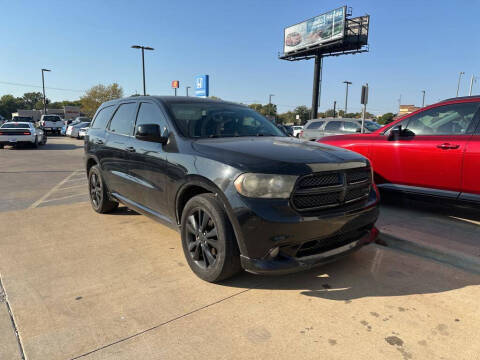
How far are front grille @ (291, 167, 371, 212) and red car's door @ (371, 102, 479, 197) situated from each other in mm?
2181

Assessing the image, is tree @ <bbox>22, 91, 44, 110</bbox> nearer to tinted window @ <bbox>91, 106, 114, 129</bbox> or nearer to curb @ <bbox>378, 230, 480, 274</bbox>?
tinted window @ <bbox>91, 106, 114, 129</bbox>

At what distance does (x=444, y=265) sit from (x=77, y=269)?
3.58 m

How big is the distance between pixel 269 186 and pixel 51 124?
3332 cm

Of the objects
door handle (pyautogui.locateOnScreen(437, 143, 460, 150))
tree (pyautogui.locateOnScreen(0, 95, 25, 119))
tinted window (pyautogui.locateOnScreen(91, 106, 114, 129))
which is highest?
tree (pyautogui.locateOnScreen(0, 95, 25, 119))

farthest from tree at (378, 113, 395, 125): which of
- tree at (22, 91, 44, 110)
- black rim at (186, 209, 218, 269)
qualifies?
tree at (22, 91, 44, 110)

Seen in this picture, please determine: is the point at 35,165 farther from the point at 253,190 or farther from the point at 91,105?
the point at 91,105

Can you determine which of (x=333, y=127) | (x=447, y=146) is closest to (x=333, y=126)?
(x=333, y=127)

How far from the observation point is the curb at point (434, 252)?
328cm

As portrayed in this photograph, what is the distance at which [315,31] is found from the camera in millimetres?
38531

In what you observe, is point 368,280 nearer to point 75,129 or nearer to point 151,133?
point 151,133

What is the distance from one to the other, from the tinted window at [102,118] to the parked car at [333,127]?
845cm

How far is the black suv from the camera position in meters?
2.53

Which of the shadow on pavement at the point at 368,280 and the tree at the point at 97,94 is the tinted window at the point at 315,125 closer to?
the shadow on pavement at the point at 368,280

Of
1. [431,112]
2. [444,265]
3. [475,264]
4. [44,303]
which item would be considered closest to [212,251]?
[44,303]
